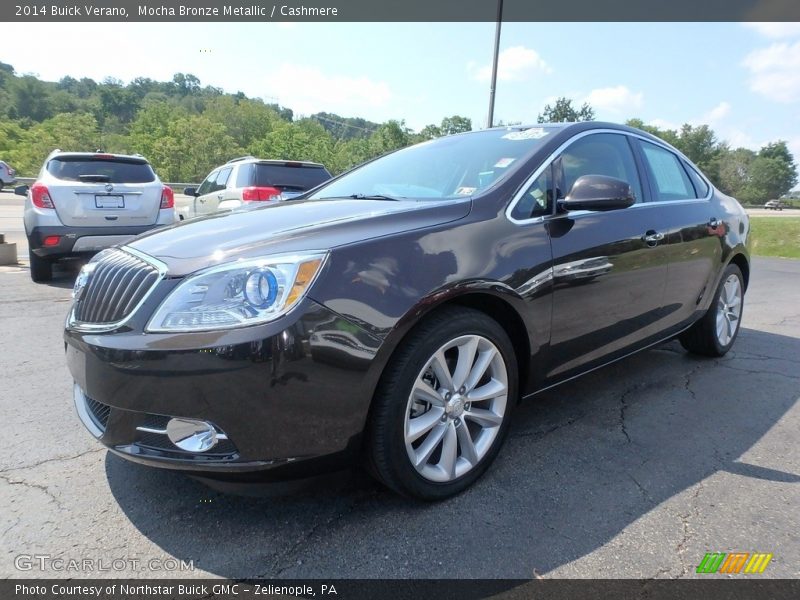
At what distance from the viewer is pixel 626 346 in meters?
3.08

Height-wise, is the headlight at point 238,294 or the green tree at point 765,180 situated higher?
the green tree at point 765,180

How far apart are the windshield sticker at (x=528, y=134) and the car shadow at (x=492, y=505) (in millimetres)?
1586

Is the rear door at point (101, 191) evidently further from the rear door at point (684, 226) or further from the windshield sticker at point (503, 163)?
the rear door at point (684, 226)

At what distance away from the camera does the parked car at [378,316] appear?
1.74 meters

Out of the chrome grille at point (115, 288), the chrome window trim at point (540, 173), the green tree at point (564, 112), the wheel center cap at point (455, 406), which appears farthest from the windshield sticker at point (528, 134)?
the green tree at point (564, 112)

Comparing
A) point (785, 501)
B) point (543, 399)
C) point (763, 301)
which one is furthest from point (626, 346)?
point (763, 301)

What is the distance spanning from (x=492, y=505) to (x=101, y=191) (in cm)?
631

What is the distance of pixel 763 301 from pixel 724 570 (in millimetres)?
6674

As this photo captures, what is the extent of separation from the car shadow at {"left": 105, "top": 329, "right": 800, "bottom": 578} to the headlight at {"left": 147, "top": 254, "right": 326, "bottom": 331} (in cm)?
64

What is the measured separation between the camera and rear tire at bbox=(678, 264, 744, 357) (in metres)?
4.02

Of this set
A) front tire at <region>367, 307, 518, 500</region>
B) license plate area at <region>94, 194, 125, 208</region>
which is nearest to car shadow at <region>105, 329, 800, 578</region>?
front tire at <region>367, 307, 518, 500</region>

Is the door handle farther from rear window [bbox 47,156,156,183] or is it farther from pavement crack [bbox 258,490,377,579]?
rear window [bbox 47,156,156,183]

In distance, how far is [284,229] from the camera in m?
2.08

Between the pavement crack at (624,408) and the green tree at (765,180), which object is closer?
the pavement crack at (624,408)
